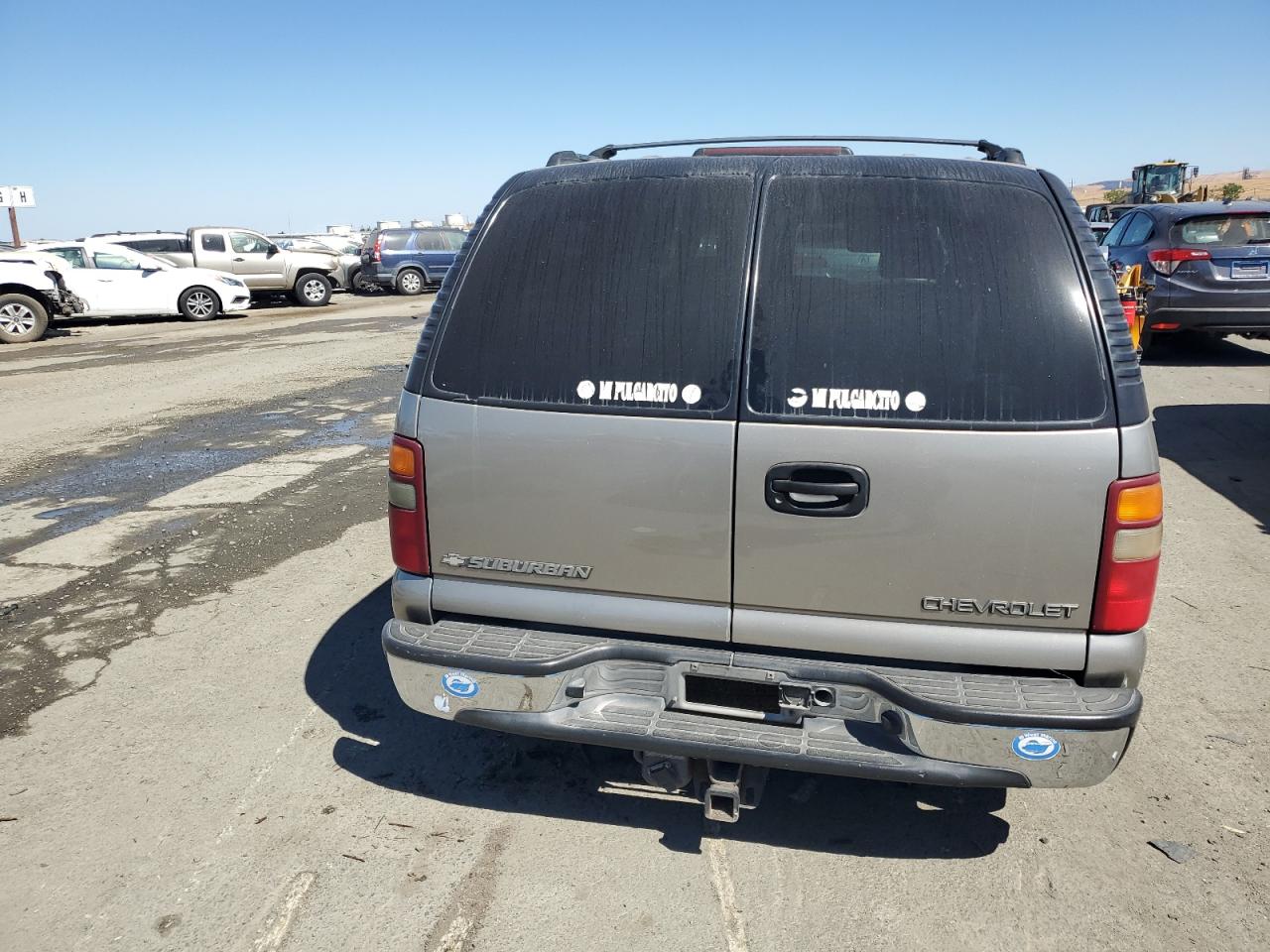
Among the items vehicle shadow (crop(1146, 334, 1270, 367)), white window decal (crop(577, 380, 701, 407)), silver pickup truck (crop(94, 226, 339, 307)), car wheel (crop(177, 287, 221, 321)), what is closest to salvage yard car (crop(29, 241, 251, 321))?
car wheel (crop(177, 287, 221, 321))

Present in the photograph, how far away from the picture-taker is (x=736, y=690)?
8.79ft

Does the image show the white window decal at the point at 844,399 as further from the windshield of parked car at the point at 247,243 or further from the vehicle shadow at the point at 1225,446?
the windshield of parked car at the point at 247,243

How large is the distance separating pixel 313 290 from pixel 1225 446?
843 inches

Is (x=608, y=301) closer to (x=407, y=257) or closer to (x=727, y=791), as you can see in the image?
(x=727, y=791)

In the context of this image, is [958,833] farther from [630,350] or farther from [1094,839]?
[630,350]

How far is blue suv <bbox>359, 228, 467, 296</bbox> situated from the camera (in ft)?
85.4

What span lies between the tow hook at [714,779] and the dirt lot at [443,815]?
195mm

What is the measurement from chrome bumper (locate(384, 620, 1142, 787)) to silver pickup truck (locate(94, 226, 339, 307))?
71.1ft

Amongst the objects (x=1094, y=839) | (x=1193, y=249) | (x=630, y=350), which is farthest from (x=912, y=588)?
(x=1193, y=249)

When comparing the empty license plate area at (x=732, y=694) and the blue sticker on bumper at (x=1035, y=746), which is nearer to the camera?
the blue sticker on bumper at (x=1035, y=746)

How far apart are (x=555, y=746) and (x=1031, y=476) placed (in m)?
2.04

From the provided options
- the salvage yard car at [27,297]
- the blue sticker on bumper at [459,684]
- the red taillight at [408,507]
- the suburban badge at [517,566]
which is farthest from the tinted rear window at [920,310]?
the salvage yard car at [27,297]

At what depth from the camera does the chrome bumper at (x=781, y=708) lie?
2463mm

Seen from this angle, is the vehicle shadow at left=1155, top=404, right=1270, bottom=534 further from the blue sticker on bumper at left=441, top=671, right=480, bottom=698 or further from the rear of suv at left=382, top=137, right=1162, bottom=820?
the blue sticker on bumper at left=441, top=671, right=480, bottom=698
